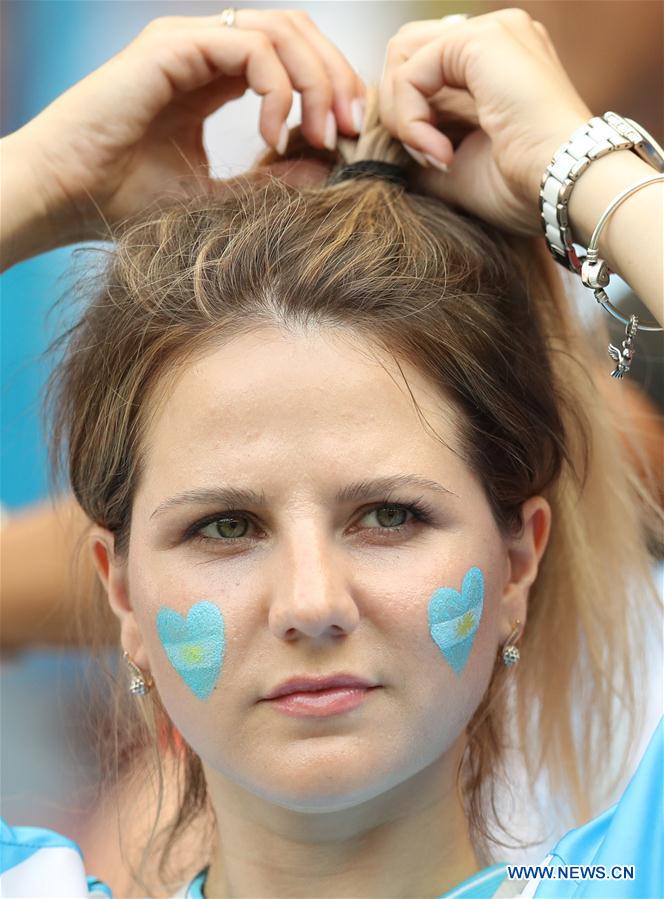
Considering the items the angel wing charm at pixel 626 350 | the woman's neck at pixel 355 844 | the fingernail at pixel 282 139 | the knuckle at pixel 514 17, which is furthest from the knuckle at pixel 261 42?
the woman's neck at pixel 355 844

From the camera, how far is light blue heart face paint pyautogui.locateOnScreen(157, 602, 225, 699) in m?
1.50

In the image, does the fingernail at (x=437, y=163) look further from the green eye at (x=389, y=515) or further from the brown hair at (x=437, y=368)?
the green eye at (x=389, y=515)

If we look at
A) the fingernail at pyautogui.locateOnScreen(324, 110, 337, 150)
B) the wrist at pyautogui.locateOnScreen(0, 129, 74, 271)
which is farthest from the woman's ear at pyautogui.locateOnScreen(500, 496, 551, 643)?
the wrist at pyautogui.locateOnScreen(0, 129, 74, 271)

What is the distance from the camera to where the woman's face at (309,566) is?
1463 millimetres

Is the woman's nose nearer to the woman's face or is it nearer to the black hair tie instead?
the woman's face

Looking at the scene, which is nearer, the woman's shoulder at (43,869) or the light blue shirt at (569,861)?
the light blue shirt at (569,861)

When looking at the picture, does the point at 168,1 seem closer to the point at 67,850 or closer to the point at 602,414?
the point at 602,414

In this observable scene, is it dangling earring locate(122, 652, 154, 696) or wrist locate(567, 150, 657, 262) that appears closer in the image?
wrist locate(567, 150, 657, 262)

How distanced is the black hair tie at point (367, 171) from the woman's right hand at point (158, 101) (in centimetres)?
7

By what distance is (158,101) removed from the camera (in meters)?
1.95

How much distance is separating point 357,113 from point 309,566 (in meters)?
0.91

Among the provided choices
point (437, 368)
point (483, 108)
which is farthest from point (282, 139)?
point (437, 368)

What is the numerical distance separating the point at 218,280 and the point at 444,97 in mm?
567

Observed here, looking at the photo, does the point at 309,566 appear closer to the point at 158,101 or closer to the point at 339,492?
the point at 339,492
